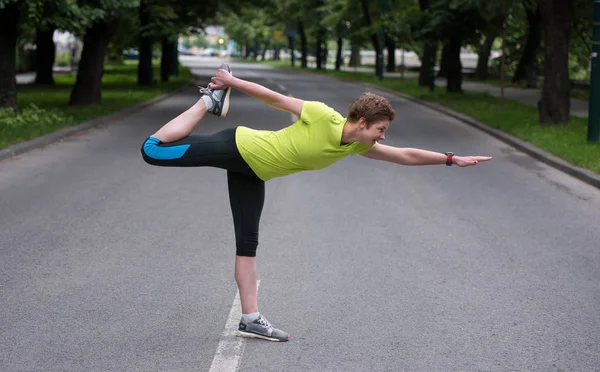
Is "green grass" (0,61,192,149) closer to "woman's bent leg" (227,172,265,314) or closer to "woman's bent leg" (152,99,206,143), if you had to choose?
"woman's bent leg" (227,172,265,314)

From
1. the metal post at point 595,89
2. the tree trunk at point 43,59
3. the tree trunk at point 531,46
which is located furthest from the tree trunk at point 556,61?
the tree trunk at point 43,59

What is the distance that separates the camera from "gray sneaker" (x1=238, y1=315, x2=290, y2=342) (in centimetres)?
550

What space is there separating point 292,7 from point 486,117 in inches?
1852

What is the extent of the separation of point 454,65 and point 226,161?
29.3 meters

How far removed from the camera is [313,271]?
740cm

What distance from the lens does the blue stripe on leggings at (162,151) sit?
16.5 feet

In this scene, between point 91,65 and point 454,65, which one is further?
point 454,65

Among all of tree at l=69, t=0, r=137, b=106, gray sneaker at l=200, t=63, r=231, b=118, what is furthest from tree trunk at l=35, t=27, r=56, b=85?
gray sneaker at l=200, t=63, r=231, b=118

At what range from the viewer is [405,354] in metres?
5.30

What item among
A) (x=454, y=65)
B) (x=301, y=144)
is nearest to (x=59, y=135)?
(x=301, y=144)

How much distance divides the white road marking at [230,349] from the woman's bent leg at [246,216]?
0.29 meters

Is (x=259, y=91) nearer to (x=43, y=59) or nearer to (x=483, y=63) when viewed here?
(x=43, y=59)

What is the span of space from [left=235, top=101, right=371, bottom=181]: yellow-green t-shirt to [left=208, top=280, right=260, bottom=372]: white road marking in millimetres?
1045

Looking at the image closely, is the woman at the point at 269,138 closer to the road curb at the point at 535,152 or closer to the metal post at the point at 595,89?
the road curb at the point at 535,152
